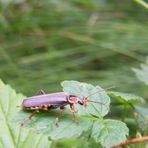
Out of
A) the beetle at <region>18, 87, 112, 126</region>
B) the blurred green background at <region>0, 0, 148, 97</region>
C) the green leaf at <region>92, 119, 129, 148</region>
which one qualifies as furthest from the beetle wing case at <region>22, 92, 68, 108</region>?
the blurred green background at <region>0, 0, 148, 97</region>

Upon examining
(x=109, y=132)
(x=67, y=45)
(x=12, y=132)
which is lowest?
(x=67, y=45)

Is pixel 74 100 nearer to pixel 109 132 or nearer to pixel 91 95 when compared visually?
pixel 91 95

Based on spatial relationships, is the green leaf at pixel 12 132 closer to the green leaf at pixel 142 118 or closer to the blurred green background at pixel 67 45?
the green leaf at pixel 142 118

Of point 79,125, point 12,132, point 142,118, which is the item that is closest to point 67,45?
point 12,132

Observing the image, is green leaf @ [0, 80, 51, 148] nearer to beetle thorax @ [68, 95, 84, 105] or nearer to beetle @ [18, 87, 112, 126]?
beetle @ [18, 87, 112, 126]

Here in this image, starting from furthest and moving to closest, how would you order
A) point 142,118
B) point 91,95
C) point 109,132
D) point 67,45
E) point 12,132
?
point 67,45 → point 12,132 → point 142,118 → point 91,95 → point 109,132

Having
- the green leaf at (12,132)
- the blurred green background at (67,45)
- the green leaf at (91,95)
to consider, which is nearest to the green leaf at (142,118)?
the green leaf at (91,95)

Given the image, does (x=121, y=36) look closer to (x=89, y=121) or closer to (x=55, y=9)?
(x=55, y=9)
